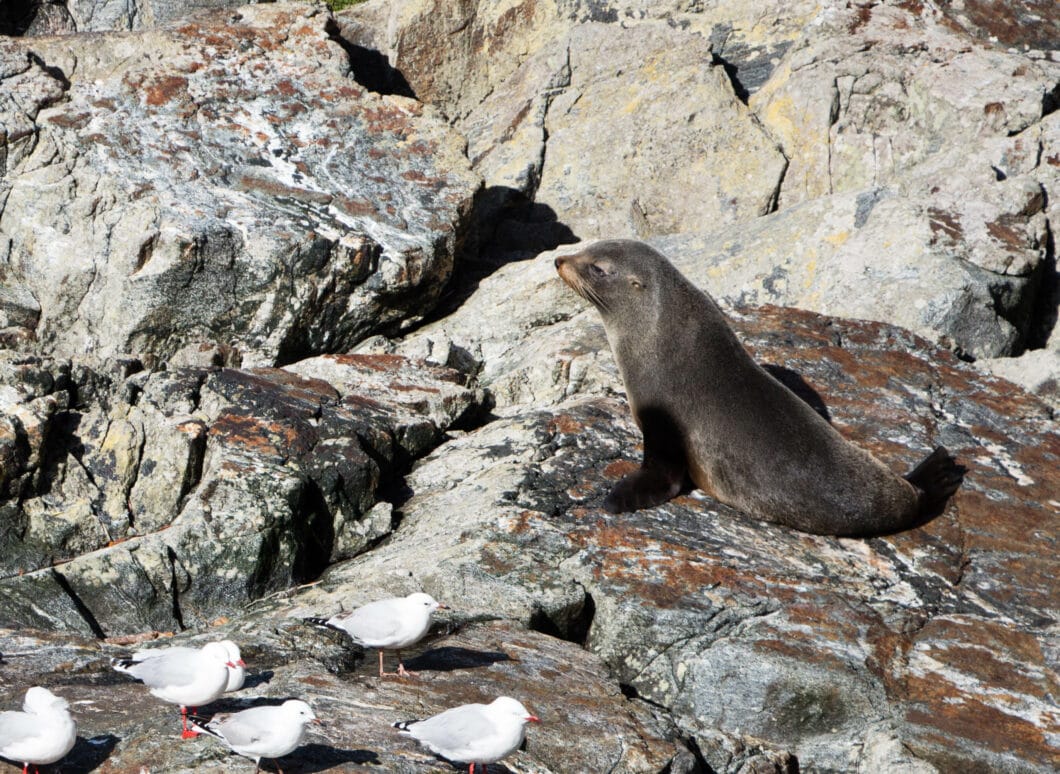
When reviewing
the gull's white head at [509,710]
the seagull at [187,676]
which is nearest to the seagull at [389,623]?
the seagull at [187,676]

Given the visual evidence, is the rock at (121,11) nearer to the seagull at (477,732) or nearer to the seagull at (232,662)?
the seagull at (232,662)

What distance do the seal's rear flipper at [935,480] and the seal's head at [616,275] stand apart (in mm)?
1993

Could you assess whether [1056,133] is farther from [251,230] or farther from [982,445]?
[251,230]

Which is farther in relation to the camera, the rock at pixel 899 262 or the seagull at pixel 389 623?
the rock at pixel 899 262

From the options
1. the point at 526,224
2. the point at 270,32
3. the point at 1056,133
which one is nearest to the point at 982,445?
the point at 1056,133

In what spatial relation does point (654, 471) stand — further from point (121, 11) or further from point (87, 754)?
point (121, 11)

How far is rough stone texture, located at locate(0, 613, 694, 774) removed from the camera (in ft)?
13.9

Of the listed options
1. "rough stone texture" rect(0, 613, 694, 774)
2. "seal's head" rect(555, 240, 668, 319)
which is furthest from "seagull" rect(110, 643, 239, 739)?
"seal's head" rect(555, 240, 668, 319)

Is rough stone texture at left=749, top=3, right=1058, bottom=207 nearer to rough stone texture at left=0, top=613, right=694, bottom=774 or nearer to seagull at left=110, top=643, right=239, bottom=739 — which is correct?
rough stone texture at left=0, top=613, right=694, bottom=774

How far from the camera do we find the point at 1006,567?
21.6ft

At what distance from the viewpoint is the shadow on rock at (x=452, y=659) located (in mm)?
5250

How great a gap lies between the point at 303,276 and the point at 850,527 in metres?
4.71

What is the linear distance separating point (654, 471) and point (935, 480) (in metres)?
1.73

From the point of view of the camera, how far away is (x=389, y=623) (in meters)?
4.89
